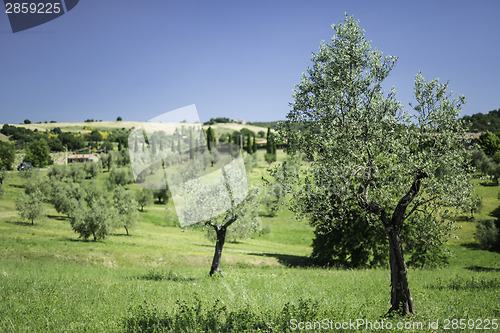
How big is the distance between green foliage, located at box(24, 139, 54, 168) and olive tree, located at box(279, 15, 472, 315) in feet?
494

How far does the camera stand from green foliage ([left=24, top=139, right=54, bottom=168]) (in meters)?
132

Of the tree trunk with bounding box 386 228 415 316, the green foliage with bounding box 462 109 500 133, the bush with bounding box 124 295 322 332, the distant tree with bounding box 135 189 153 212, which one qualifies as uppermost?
the green foliage with bounding box 462 109 500 133

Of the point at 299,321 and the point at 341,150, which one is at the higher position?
the point at 341,150

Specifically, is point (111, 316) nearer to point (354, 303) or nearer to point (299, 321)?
point (299, 321)

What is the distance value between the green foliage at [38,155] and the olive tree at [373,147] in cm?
15049

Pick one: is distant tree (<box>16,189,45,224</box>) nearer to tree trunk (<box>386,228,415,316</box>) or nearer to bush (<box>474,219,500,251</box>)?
tree trunk (<box>386,228,415,316</box>)

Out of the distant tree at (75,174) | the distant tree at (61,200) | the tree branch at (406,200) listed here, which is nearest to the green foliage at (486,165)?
the tree branch at (406,200)

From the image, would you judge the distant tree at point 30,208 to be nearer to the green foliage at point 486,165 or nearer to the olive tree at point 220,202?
the olive tree at point 220,202

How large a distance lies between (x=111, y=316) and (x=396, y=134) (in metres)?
12.9

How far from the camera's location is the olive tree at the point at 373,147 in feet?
36.5

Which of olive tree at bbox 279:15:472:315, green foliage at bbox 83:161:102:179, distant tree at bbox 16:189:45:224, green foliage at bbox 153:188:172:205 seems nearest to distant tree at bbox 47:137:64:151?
green foliage at bbox 83:161:102:179

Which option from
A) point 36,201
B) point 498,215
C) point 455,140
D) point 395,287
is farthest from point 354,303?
point 498,215

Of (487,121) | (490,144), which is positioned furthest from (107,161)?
(487,121)

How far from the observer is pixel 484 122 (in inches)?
6476
